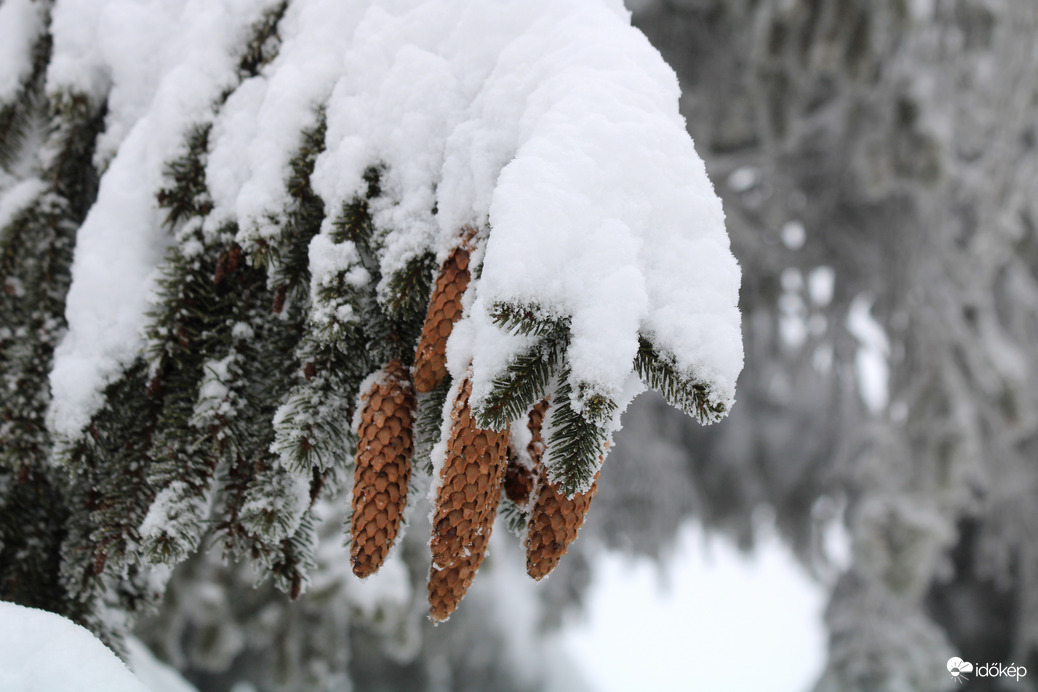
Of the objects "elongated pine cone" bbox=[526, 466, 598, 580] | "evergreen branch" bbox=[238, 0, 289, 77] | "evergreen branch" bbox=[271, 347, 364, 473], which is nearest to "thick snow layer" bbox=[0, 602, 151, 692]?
"evergreen branch" bbox=[271, 347, 364, 473]

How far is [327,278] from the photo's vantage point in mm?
792

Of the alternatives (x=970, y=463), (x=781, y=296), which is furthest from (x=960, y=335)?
(x=781, y=296)

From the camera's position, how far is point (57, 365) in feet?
3.02

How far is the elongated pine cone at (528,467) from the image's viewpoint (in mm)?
750

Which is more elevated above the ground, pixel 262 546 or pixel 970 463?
pixel 262 546

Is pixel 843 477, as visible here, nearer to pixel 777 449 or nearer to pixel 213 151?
pixel 777 449

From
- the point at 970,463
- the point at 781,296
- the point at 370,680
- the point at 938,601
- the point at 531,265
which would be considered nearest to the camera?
the point at 531,265

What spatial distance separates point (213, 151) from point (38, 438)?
19.6 inches

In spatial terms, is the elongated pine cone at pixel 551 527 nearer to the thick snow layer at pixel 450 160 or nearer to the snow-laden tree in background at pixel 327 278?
the snow-laden tree in background at pixel 327 278

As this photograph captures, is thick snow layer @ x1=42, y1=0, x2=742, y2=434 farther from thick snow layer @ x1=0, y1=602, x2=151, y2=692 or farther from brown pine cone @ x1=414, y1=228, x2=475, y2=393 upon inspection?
thick snow layer @ x1=0, y1=602, x2=151, y2=692

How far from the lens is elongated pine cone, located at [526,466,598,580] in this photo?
661mm

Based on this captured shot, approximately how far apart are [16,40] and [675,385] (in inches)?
46.1

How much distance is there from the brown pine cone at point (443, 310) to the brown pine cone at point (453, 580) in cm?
17

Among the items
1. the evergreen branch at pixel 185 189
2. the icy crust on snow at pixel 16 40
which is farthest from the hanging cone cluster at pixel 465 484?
the icy crust on snow at pixel 16 40
